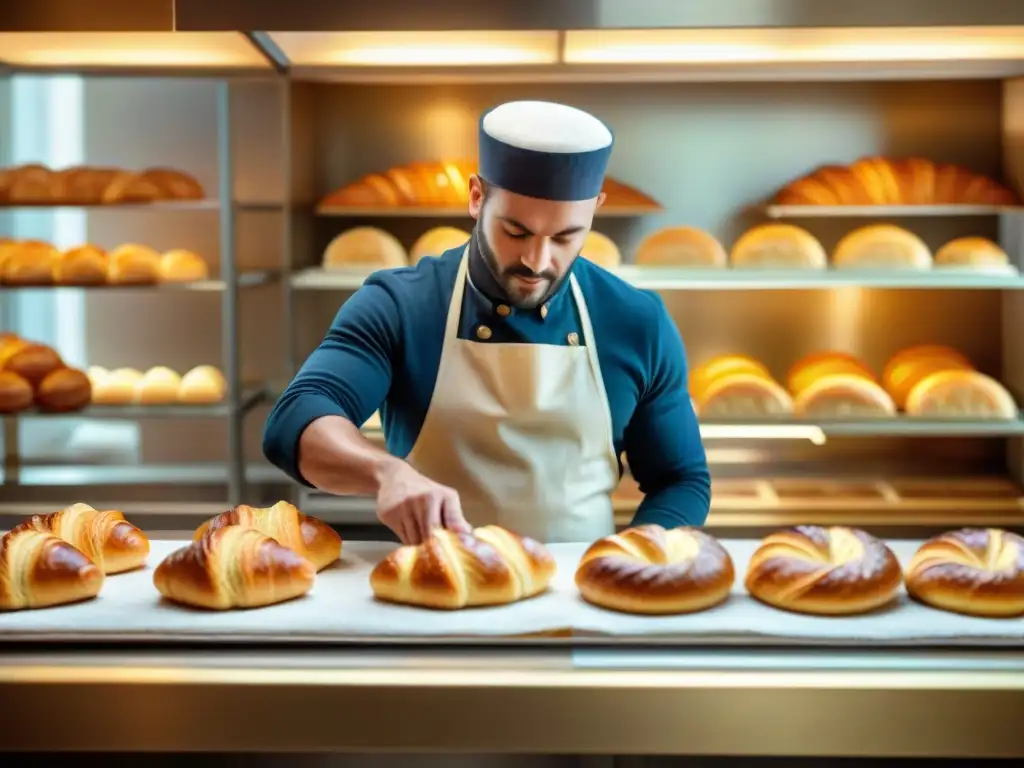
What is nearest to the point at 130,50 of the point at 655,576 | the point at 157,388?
the point at 157,388

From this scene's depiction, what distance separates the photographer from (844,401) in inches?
131

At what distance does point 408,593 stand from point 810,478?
8.80ft

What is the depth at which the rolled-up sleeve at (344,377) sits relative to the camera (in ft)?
5.44

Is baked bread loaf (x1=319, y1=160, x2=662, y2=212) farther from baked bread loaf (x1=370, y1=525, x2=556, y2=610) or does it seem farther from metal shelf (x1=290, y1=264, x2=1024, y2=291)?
baked bread loaf (x1=370, y1=525, x2=556, y2=610)

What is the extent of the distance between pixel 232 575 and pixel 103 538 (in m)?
0.26

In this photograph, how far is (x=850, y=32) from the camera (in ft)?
8.82

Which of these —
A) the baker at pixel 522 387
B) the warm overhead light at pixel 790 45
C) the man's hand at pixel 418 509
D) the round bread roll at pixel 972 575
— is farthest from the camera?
the warm overhead light at pixel 790 45

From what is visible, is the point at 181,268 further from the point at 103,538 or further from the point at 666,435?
the point at 103,538


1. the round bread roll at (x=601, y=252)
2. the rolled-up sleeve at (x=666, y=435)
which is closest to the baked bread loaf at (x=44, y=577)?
the rolled-up sleeve at (x=666, y=435)

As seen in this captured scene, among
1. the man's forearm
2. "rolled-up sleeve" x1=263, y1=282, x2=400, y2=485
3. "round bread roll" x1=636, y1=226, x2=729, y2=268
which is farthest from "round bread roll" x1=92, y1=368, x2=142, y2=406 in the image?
the man's forearm

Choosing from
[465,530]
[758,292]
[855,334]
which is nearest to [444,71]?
[758,292]

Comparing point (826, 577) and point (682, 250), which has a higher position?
point (682, 250)

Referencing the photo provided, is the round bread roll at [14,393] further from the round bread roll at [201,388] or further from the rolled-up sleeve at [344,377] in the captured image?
the rolled-up sleeve at [344,377]

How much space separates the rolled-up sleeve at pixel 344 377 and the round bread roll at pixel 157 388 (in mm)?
1788
